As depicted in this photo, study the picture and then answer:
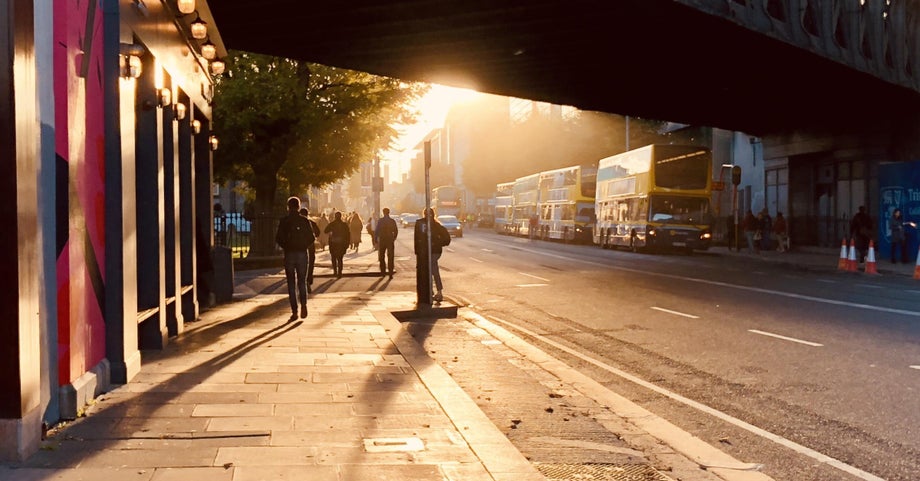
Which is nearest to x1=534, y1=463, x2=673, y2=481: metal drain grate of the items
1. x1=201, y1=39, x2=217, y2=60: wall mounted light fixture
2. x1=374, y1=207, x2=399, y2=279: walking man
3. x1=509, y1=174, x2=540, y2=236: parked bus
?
x1=201, y1=39, x2=217, y2=60: wall mounted light fixture

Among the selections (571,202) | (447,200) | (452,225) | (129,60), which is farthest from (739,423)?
(447,200)

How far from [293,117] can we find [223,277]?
13.2 metres

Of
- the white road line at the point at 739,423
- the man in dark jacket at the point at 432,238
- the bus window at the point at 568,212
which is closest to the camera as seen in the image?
the white road line at the point at 739,423

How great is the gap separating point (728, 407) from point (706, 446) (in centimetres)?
157

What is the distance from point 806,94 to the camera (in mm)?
30203

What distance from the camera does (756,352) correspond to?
1076 cm

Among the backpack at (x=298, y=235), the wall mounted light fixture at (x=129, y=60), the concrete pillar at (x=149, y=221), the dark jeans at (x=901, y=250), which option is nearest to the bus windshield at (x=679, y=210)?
the dark jeans at (x=901, y=250)

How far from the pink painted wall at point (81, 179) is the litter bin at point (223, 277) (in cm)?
886

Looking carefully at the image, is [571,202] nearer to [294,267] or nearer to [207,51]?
[294,267]

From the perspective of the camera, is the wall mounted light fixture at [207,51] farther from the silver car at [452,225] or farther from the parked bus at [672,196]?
the silver car at [452,225]

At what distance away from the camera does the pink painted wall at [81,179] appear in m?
6.48

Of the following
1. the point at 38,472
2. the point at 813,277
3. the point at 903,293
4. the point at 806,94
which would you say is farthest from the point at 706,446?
the point at 806,94

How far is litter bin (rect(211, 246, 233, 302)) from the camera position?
54.8ft

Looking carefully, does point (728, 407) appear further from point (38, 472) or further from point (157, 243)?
point (157, 243)
